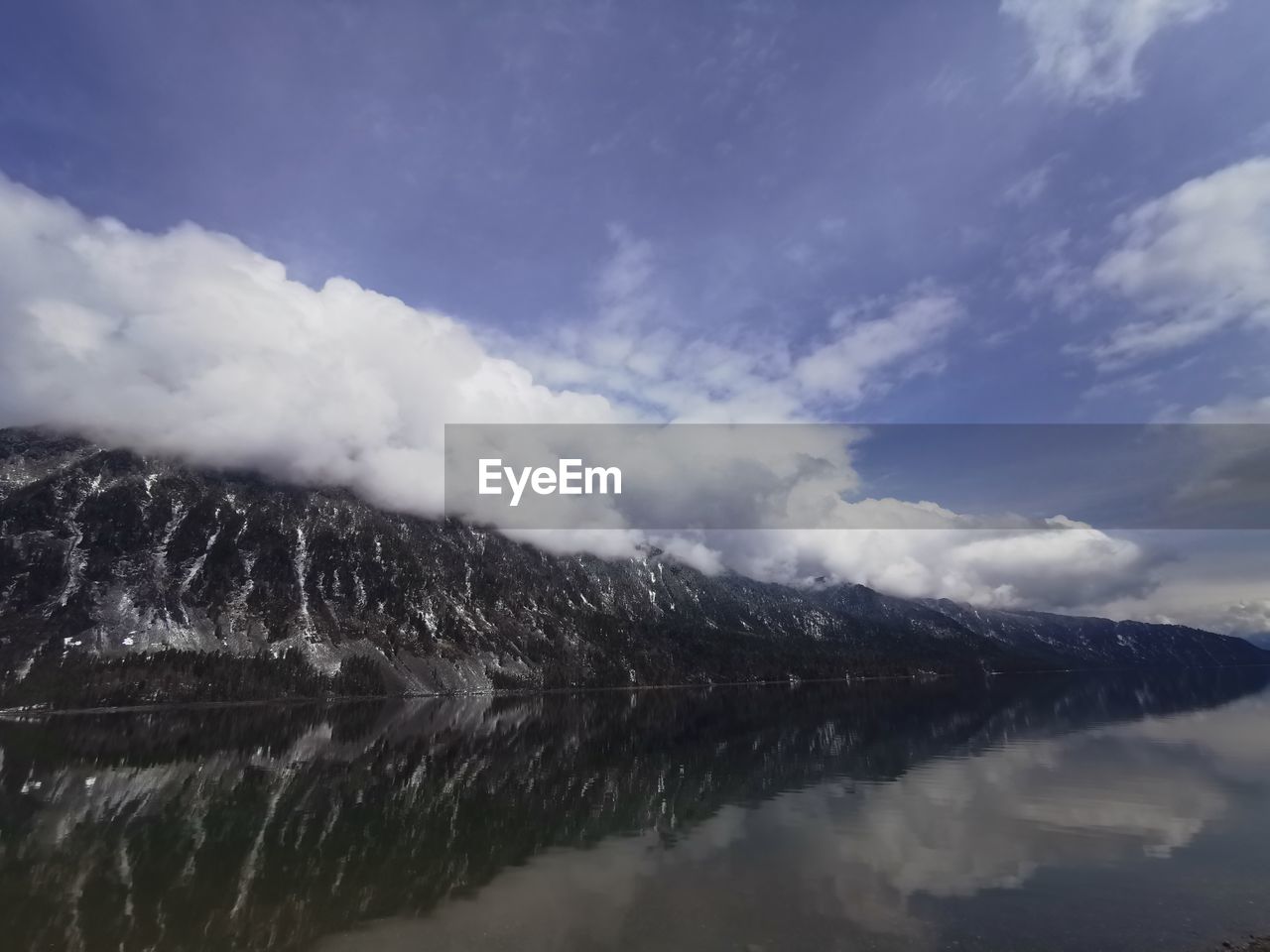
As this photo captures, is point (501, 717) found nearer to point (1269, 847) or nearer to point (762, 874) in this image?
point (762, 874)

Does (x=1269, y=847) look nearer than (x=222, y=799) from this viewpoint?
Yes

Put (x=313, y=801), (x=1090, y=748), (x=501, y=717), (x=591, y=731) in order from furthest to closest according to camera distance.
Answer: (x=501, y=717) → (x=591, y=731) → (x=1090, y=748) → (x=313, y=801)

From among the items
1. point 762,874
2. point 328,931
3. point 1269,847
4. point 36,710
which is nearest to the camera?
point 328,931

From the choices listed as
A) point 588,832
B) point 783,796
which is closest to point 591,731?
point 783,796

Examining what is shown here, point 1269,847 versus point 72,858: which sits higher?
point 72,858

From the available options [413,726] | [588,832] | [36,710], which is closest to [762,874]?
[588,832]

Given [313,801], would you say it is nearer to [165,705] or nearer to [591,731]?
[591,731]
